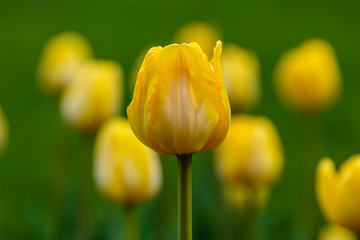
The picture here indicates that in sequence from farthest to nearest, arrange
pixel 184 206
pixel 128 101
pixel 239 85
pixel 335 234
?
pixel 128 101, pixel 239 85, pixel 335 234, pixel 184 206

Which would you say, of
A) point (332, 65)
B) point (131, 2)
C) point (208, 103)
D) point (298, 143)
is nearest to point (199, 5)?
point (131, 2)

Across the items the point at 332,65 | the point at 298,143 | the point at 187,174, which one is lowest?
the point at 298,143

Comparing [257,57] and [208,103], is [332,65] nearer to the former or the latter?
[208,103]

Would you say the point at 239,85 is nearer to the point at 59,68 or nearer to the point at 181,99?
the point at 59,68

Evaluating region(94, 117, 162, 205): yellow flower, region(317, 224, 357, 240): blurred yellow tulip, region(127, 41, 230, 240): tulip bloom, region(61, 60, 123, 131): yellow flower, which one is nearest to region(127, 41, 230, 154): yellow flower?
region(127, 41, 230, 240): tulip bloom

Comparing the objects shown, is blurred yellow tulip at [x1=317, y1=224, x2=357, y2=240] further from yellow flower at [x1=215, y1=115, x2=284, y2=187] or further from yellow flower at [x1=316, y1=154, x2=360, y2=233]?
yellow flower at [x1=316, y1=154, x2=360, y2=233]

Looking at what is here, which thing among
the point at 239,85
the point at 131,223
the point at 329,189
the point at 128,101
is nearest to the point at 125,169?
the point at 131,223

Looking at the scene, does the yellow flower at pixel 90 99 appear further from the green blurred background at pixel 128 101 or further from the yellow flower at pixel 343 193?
the yellow flower at pixel 343 193
